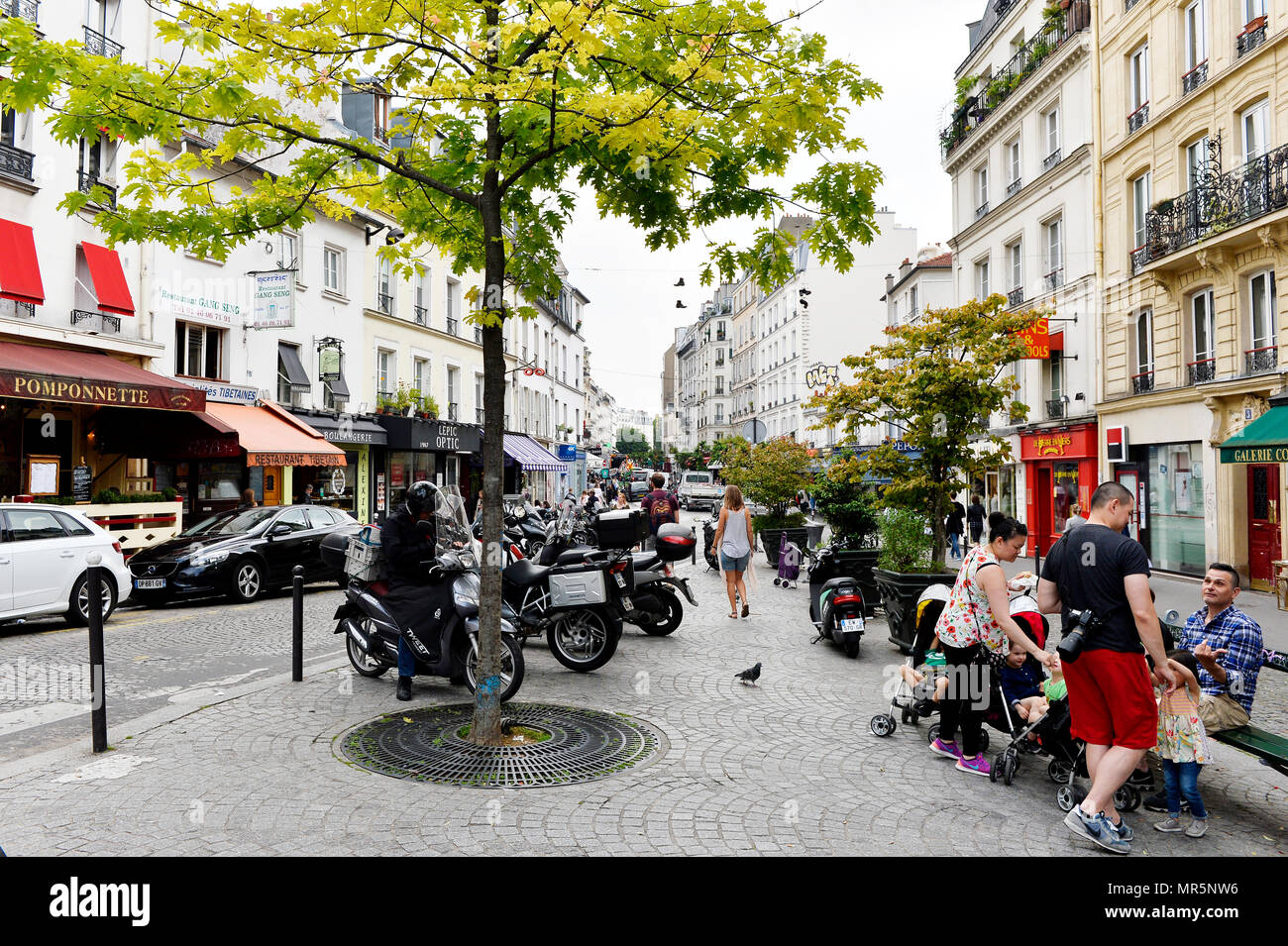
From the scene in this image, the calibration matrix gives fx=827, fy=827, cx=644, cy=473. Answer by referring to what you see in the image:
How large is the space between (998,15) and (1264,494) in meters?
17.4

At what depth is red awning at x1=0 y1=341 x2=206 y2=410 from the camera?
12641mm

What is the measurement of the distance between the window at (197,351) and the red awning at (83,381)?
1893 millimetres

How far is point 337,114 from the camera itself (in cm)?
2506

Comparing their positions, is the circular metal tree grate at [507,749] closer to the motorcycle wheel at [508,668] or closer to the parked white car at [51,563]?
the motorcycle wheel at [508,668]

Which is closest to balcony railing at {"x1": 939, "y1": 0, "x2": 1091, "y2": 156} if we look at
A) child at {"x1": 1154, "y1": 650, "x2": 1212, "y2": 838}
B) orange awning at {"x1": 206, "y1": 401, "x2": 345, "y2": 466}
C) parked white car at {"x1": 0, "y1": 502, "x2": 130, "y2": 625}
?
orange awning at {"x1": 206, "y1": 401, "x2": 345, "y2": 466}

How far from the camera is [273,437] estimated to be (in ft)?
59.5

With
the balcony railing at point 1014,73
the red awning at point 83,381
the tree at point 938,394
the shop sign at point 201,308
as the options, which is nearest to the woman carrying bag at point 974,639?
the tree at point 938,394

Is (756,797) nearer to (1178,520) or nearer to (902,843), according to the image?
(902,843)

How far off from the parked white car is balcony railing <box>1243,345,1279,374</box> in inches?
718

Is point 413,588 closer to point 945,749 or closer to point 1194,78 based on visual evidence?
point 945,749

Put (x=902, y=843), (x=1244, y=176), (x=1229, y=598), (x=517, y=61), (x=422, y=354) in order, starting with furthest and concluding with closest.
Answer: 1. (x=422, y=354)
2. (x=1244, y=176)
3. (x=517, y=61)
4. (x=1229, y=598)
5. (x=902, y=843)

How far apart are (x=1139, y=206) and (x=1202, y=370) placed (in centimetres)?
454

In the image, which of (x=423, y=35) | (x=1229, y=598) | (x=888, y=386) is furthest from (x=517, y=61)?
(x=888, y=386)

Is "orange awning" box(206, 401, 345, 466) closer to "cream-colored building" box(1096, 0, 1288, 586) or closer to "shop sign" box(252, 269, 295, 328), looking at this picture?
"shop sign" box(252, 269, 295, 328)
